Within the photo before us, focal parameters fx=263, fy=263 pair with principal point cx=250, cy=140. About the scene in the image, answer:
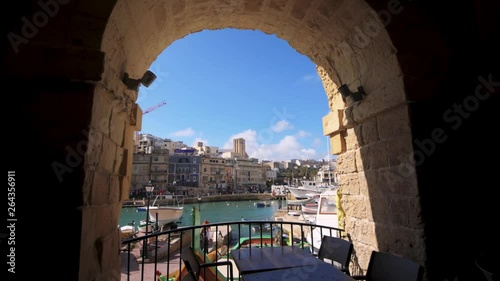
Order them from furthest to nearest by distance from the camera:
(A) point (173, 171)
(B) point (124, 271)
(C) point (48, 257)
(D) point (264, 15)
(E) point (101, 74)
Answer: (A) point (173, 171), (B) point (124, 271), (D) point (264, 15), (E) point (101, 74), (C) point (48, 257)

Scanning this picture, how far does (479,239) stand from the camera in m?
1.87

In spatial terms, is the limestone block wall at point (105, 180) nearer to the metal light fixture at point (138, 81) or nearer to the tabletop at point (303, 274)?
the metal light fixture at point (138, 81)

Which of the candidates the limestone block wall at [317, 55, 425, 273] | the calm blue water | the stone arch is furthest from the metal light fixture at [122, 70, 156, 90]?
the calm blue water

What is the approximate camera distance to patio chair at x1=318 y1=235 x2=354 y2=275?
2278 mm

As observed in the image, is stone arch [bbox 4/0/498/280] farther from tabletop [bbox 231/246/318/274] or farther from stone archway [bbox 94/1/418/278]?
tabletop [bbox 231/246/318/274]

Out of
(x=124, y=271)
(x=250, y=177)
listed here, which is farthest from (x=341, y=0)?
(x=250, y=177)

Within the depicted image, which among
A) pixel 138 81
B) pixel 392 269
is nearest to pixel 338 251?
pixel 392 269

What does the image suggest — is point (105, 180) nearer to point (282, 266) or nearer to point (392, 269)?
point (282, 266)

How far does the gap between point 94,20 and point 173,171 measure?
164 ft

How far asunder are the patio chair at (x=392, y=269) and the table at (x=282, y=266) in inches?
11.8

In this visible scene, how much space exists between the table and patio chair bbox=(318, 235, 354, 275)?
313mm

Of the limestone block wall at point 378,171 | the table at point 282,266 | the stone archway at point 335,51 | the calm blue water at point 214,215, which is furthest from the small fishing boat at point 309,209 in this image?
the table at point 282,266

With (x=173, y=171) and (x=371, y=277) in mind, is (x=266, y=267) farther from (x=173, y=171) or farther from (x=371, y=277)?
(x=173, y=171)

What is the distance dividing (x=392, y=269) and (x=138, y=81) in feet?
7.54
